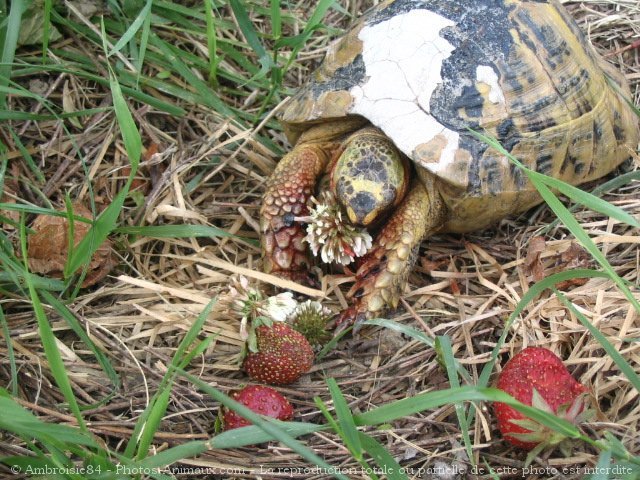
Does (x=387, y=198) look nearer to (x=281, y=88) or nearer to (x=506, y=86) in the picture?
(x=506, y=86)

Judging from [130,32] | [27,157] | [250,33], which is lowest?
[27,157]

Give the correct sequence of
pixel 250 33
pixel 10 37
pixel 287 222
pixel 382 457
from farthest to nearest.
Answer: pixel 250 33, pixel 287 222, pixel 10 37, pixel 382 457

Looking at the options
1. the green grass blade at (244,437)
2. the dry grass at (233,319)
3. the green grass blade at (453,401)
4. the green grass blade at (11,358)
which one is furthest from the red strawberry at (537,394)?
the green grass blade at (11,358)

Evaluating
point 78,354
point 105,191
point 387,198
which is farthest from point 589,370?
point 105,191

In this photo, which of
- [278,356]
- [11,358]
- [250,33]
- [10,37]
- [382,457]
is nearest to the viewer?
[382,457]

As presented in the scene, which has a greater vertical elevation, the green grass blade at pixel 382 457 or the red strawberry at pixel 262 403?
the green grass blade at pixel 382 457

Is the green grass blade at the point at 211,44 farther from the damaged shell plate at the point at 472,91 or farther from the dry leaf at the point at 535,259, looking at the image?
the dry leaf at the point at 535,259

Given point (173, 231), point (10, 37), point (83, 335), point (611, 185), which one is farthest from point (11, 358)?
point (611, 185)

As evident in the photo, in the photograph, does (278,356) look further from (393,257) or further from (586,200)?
(586,200)
